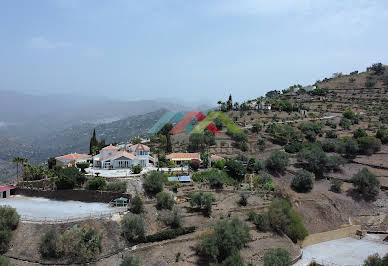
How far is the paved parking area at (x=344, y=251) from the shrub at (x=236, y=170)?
12.6m

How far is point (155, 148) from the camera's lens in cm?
5262

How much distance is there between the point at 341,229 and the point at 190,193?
15.8 metres

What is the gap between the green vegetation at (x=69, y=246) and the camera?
2525cm

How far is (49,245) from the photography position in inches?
993

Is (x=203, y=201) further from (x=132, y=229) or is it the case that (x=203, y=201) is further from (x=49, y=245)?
(x=49, y=245)

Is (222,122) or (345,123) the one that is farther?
(222,122)

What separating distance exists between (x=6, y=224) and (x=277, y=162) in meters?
33.1

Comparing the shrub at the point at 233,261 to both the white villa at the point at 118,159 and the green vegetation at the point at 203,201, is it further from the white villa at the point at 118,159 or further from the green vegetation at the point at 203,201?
the white villa at the point at 118,159

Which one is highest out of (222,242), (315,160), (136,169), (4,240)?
(136,169)

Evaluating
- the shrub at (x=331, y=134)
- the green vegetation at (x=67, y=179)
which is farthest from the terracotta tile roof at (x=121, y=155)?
the shrub at (x=331, y=134)

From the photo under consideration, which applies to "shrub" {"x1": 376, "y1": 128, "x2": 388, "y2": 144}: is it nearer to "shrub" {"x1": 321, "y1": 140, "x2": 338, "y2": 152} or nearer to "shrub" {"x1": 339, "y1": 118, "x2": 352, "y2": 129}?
"shrub" {"x1": 339, "y1": 118, "x2": 352, "y2": 129}

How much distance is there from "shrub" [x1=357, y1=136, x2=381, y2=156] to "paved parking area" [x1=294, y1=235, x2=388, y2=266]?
2113 cm

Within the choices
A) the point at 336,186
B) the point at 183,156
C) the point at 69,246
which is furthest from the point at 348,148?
the point at 69,246

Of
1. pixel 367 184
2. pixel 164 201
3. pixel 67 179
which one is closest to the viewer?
pixel 164 201
